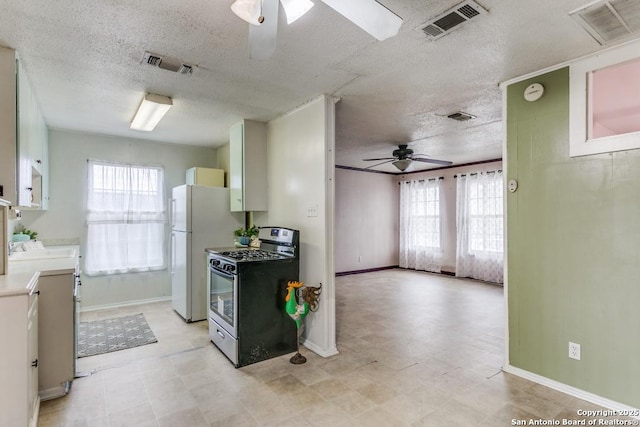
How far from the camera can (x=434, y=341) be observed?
354 centimetres

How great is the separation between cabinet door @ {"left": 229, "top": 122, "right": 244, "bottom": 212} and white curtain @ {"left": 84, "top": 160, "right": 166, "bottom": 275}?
Answer: 5.32 ft

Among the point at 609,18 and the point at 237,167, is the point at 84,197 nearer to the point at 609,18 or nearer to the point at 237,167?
the point at 237,167

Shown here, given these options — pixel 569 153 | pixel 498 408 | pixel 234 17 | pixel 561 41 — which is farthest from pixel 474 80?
pixel 498 408

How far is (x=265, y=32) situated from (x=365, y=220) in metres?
6.65

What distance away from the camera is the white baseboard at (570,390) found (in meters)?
2.24

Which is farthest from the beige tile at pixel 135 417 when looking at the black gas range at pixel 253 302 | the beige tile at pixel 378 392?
the beige tile at pixel 378 392

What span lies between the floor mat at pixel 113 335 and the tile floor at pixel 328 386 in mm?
146

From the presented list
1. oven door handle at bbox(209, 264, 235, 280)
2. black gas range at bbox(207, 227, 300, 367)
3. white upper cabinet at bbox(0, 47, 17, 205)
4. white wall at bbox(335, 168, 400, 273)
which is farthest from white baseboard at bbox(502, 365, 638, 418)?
white wall at bbox(335, 168, 400, 273)

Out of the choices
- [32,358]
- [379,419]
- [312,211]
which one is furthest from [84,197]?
[379,419]

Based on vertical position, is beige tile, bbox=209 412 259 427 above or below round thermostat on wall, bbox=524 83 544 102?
below

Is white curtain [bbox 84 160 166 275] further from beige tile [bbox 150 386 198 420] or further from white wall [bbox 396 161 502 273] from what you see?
white wall [bbox 396 161 502 273]

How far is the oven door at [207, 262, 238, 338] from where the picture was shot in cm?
297

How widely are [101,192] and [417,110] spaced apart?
4.38 meters

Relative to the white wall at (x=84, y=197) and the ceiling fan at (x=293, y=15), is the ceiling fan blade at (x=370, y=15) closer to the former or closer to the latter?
the ceiling fan at (x=293, y=15)
